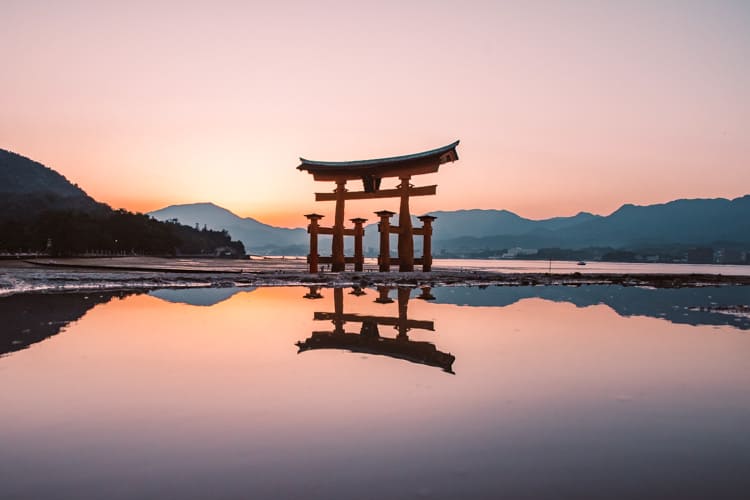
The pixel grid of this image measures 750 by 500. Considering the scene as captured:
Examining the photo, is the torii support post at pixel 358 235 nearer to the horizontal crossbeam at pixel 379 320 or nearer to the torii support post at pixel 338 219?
the torii support post at pixel 338 219

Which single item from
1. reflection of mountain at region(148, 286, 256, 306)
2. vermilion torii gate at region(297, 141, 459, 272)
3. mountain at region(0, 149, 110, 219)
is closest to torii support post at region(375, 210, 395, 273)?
vermilion torii gate at region(297, 141, 459, 272)

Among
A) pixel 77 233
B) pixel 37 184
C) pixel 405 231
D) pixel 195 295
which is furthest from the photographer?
pixel 37 184

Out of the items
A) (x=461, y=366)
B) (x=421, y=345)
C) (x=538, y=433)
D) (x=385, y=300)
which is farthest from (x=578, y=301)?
(x=538, y=433)

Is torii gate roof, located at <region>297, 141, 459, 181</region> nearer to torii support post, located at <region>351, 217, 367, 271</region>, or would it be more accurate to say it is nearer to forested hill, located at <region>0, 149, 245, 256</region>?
torii support post, located at <region>351, 217, 367, 271</region>

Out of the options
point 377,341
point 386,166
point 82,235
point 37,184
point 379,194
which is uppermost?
point 37,184

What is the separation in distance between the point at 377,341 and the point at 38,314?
7.88m

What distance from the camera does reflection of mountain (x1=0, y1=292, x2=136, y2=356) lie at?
27.2 ft

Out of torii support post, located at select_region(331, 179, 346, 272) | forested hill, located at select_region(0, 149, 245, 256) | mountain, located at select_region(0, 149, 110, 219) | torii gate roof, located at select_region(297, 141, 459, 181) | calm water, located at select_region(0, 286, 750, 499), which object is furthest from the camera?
mountain, located at select_region(0, 149, 110, 219)

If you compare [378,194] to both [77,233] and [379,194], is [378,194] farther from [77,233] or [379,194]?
[77,233]

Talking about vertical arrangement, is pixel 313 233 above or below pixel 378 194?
below

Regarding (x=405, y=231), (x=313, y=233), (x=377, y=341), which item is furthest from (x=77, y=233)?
(x=377, y=341)

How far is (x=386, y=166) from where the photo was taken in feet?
92.7

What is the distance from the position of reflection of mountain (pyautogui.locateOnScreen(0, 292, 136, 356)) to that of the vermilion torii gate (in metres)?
15.2

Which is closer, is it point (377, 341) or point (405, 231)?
point (377, 341)
